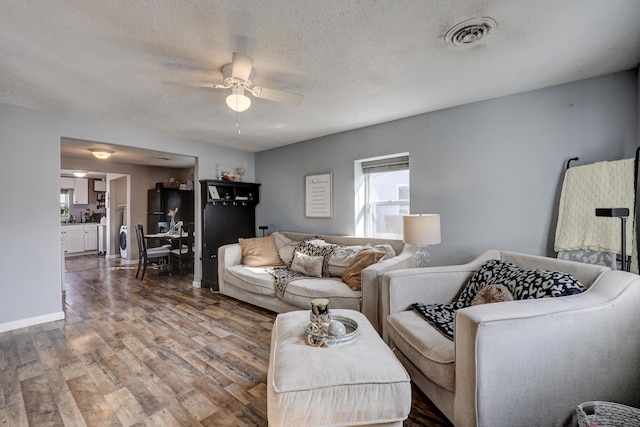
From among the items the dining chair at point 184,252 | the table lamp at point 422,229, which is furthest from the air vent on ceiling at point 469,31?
the dining chair at point 184,252

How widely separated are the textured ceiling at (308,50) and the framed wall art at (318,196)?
1282 mm

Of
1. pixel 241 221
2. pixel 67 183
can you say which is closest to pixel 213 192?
pixel 241 221

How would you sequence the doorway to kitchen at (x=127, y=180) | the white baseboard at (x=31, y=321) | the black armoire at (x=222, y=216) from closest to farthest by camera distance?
1. the white baseboard at (x=31, y=321)
2. the black armoire at (x=222, y=216)
3. the doorway to kitchen at (x=127, y=180)

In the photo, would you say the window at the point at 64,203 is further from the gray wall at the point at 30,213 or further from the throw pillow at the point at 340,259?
the throw pillow at the point at 340,259

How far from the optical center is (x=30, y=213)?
3.06 metres

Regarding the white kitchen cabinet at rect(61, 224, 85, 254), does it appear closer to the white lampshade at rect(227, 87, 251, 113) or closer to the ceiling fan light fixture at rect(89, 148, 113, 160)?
the ceiling fan light fixture at rect(89, 148, 113, 160)

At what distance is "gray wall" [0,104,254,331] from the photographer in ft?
9.59

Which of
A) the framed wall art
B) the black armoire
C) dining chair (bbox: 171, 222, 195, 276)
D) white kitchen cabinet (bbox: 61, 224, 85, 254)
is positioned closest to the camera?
the framed wall art

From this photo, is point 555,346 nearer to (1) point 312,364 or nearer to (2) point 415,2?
(1) point 312,364

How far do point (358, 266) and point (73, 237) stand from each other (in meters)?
8.44

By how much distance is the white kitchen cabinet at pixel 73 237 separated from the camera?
745 centimetres

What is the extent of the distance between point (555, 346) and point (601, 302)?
12.9 inches

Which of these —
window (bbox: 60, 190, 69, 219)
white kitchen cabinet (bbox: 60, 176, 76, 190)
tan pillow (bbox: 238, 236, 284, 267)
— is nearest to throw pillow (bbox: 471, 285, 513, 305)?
tan pillow (bbox: 238, 236, 284, 267)

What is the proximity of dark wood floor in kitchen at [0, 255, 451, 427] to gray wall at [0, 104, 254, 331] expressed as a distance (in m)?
0.32
